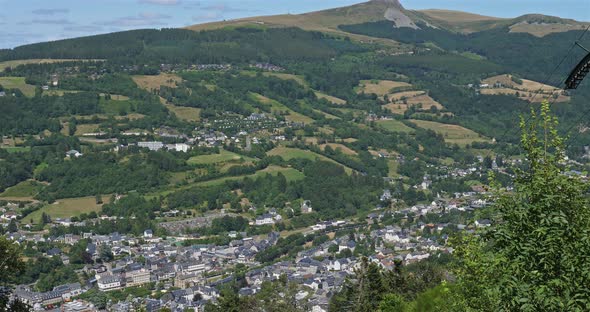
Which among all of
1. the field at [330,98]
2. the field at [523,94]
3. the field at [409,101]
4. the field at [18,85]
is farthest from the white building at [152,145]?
the field at [523,94]

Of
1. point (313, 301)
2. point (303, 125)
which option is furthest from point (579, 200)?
point (303, 125)

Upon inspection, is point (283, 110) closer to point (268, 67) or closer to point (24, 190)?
point (268, 67)

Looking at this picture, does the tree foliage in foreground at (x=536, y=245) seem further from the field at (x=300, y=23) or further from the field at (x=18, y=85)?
the field at (x=300, y=23)

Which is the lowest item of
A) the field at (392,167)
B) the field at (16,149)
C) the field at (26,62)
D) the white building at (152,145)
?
the field at (392,167)

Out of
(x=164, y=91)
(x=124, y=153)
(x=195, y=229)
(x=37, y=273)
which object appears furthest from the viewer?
(x=164, y=91)

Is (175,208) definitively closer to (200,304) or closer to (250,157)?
(250,157)

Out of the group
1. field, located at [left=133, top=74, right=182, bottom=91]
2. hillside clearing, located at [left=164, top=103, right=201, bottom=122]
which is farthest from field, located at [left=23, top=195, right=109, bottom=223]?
field, located at [left=133, top=74, right=182, bottom=91]

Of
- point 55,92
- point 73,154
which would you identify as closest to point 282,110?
point 55,92
